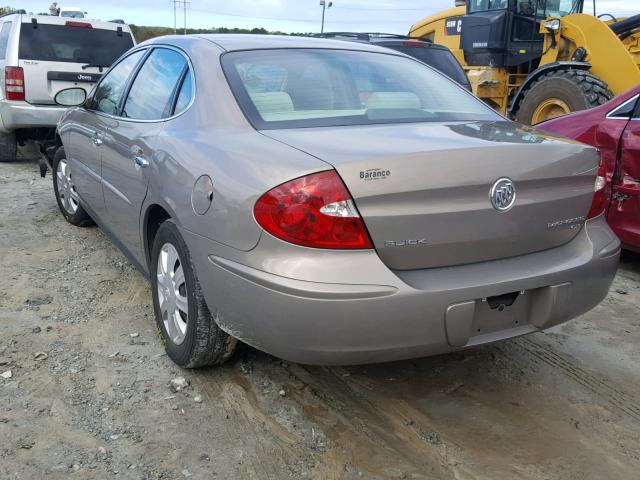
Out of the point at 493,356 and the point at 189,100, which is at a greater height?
the point at 189,100

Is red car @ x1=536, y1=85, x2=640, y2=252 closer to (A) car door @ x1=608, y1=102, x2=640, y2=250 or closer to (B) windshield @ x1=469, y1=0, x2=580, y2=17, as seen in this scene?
(A) car door @ x1=608, y1=102, x2=640, y2=250

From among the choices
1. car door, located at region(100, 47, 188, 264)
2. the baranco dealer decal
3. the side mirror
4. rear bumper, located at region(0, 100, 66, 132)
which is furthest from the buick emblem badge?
rear bumper, located at region(0, 100, 66, 132)

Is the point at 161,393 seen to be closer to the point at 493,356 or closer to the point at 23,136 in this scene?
the point at 493,356

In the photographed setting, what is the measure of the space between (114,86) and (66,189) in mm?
1596

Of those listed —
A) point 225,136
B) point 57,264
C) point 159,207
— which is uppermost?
point 225,136

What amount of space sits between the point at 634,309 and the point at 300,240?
2890 millimetres

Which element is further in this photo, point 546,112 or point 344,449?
point 546,112

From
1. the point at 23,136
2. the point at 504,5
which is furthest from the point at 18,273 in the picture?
the point at 504,5

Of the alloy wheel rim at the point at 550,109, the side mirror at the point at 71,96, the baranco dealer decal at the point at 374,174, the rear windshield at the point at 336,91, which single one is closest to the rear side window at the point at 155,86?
the rear windshield at the point at 336,91

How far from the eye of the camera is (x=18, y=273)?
455 cm

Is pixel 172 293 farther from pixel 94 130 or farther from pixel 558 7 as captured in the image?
pixel 558 7

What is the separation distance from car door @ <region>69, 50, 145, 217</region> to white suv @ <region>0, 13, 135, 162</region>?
12.7ft

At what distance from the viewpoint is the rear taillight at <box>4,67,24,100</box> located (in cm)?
827

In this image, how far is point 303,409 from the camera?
2934 mm
